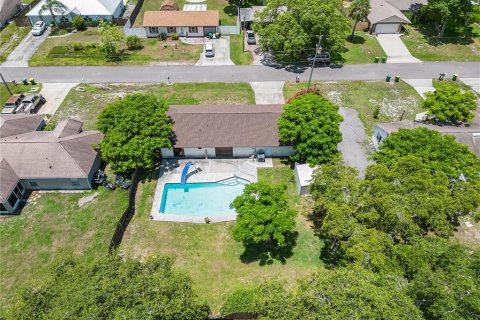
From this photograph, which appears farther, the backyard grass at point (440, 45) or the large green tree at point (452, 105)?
the backyard grass at point (440, 45)

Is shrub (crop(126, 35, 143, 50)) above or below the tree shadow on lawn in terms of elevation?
above

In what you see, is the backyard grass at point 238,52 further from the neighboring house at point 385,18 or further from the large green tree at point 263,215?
the large green tree at point 263,215

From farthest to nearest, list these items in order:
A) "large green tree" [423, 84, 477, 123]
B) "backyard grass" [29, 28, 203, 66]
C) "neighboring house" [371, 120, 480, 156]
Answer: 1. "backyard grass" [29, 28, 203, 66]
2. "large green tree" [423, 84, 477, 123]
3. "neighboring house" [371, 120, 480, 156]

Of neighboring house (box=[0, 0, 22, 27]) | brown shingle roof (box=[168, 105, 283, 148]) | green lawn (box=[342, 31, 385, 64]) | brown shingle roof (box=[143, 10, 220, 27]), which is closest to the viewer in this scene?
brown shingle roof (box=[168, 105, 283, 148])

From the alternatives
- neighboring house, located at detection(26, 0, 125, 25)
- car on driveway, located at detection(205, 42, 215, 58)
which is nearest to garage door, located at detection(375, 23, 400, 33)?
car on driveway, located at detection(205, 42, 215, 58)

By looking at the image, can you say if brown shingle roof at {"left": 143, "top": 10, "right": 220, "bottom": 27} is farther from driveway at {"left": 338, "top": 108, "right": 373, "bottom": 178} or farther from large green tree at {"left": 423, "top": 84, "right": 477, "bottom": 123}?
large green tree at {"left": 423, "top": 84, "right": 477, "bottom": 123}

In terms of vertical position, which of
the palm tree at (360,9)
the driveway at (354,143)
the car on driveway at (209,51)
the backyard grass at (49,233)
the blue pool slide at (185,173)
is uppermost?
the palm tree at (360,9)

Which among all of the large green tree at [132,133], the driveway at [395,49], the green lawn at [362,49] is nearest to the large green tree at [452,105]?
the green lawn at [362,49]

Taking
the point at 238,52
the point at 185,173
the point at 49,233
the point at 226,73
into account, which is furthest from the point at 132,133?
the point at 238,52
